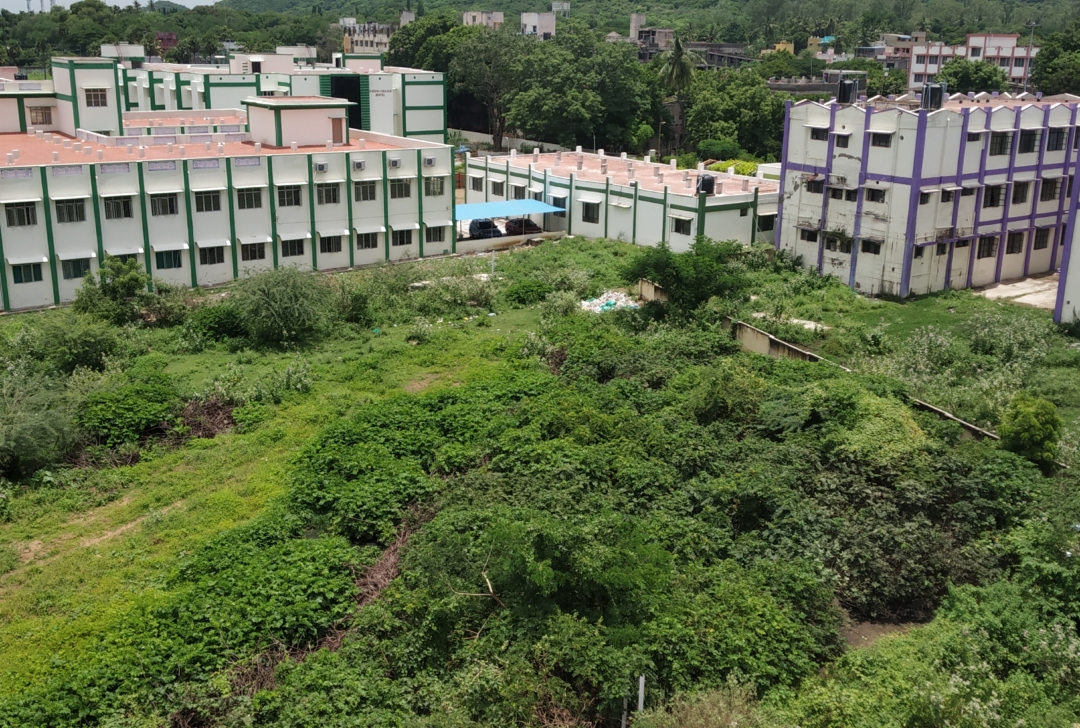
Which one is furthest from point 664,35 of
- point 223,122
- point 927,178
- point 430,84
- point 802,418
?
point 802,418

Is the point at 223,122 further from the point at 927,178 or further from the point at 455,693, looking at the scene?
the point at 455,693

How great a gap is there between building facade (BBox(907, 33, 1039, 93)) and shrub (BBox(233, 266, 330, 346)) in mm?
84941

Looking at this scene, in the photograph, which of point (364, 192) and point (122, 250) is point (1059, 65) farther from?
point (122, 250)

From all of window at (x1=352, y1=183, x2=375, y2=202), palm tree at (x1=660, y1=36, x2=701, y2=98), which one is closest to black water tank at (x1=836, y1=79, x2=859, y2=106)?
window at (x1=352, y1=183, x2=375, y2=202)

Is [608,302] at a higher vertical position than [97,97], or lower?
lower

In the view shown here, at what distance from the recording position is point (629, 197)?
38969 millimetres

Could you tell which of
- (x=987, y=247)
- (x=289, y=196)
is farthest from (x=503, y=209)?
(x=987, y=247)

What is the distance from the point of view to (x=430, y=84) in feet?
185

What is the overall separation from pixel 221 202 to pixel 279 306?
7896 millimetres

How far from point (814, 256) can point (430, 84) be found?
28.9 m

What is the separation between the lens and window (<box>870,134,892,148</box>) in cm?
3228

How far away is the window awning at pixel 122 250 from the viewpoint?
104ft

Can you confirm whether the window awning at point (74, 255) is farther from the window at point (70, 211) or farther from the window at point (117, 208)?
the window at point (117, 208)

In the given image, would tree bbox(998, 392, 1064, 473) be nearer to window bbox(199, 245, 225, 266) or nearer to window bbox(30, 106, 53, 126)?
window bbox(199, 245, 225, 266)
